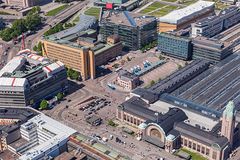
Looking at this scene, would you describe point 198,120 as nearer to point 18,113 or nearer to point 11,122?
point 18,113

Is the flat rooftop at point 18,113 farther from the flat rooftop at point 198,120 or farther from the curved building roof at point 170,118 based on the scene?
the flat rooftop at point 198,120

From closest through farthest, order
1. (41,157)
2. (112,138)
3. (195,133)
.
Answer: (41,157)
(195,133)
(112,138)

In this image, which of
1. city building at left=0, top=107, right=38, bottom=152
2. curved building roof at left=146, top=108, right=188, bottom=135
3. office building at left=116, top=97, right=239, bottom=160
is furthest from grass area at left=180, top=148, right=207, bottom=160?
city building at left=0, top=107, right=38, bottom=152

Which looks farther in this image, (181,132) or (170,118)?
(170,118)

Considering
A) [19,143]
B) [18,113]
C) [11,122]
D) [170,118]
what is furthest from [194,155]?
[11,122]

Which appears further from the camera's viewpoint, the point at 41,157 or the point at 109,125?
the point at 109,125

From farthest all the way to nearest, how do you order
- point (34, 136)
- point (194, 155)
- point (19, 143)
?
point (34, 136) → point (19, 143) → point (194, 155)

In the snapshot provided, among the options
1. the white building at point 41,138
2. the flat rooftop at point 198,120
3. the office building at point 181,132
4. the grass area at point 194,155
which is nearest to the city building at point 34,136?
the white building at point 41,138

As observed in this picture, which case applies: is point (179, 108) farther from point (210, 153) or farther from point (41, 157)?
point (41, 157)

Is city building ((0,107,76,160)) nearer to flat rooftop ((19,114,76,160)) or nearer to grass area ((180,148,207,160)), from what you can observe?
flat rooftop ((19,114,76,160))

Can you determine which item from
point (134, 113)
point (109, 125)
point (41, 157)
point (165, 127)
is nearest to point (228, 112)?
point (165, 127)

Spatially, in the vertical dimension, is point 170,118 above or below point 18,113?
above
